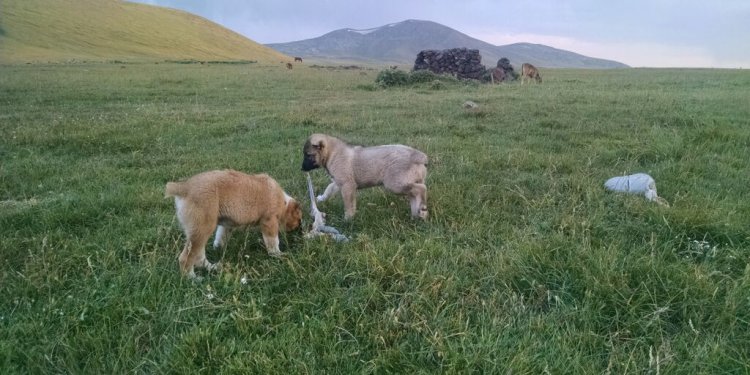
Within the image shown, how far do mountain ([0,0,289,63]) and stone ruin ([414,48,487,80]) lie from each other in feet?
113

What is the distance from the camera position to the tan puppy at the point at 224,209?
433cm

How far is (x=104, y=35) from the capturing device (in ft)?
235

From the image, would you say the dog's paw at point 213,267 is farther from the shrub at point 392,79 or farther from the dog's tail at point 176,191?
the shrub at point 392,79

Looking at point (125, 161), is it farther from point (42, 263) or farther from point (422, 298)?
point (422, 298)

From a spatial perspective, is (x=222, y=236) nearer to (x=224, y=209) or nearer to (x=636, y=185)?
(x=224, y=209)

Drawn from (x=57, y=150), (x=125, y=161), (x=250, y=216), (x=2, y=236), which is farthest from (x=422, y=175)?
(x=57, y=150)

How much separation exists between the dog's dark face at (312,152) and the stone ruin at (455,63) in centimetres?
2850

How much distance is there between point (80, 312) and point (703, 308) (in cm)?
467

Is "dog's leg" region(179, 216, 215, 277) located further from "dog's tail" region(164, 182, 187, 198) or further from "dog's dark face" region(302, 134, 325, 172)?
"dog's dark face" region(302, 134, 325, 172)

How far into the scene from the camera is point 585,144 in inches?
393

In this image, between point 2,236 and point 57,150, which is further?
point 57,150

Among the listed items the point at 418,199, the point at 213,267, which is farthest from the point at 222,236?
the point at 418,199

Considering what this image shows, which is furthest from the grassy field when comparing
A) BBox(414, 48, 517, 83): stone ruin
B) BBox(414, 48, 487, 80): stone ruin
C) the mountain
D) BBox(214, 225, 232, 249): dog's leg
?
the mountain

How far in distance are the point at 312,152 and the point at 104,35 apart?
7865 centimetres
